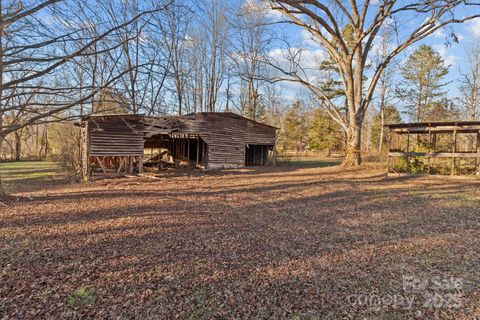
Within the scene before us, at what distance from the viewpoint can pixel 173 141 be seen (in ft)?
80.8

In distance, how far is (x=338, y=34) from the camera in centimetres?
1634

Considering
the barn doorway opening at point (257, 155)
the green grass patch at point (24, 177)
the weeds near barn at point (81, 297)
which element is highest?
the barn doorway opening at point (257, 155)

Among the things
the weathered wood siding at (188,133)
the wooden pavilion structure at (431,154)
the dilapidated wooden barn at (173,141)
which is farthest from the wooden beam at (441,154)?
the dilapidated wooden barn at (173,141)

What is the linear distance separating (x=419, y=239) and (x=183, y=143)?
20880 mm

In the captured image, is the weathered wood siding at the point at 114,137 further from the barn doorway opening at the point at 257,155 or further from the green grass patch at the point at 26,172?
the barn doorway opening at the point at 257,155

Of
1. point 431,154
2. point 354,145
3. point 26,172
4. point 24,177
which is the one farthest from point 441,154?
point 26,172

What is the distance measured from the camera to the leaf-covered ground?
2926 millimetres

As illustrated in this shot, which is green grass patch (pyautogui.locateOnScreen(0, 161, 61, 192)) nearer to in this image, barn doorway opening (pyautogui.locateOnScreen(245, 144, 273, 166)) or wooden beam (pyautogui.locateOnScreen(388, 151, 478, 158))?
barn doorway opening (pyautogui.locateOnScreen(245, 144, 273, 166))

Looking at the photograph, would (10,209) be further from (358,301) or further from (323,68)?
(323,68)

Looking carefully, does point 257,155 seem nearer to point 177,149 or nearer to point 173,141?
point 177,149

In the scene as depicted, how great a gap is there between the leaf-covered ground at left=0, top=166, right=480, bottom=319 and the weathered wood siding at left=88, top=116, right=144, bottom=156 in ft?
18.5

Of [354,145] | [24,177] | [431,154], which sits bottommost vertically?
[24,177]

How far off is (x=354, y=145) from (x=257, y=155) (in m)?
9.17

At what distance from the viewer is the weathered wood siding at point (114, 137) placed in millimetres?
13102
